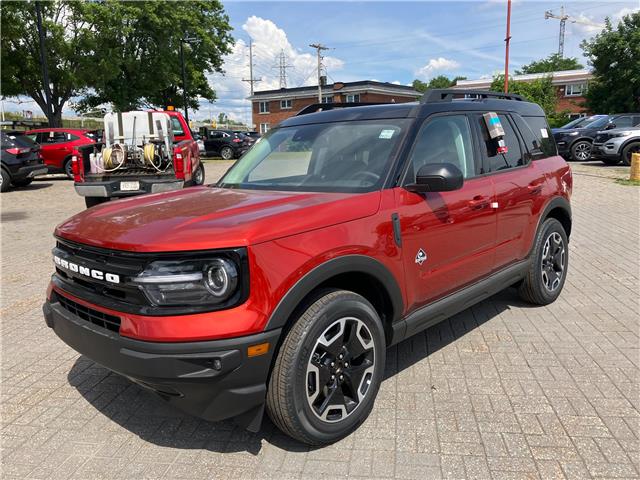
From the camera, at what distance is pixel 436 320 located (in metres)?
3.42

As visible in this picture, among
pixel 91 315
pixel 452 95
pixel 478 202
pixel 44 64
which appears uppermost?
pixel 44 64

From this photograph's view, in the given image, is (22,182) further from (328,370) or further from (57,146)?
(328,370)

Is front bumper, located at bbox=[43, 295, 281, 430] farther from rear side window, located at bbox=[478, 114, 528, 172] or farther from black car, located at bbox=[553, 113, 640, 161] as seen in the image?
black car, located at bbox=[553, 113, 640, 161]

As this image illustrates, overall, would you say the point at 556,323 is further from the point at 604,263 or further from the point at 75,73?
the point at 75,73

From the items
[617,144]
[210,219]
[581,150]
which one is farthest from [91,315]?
[581,150]

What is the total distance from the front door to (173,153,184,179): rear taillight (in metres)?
6.84

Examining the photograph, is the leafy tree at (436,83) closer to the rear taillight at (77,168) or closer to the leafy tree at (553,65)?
the leafy tree at (553,65)

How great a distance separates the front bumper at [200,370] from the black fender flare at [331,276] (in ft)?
0.33

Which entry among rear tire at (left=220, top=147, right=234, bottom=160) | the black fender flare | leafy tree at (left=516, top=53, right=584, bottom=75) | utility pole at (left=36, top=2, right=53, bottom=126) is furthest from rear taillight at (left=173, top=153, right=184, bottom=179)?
leafy tree at (left=516, top=53, right=584, bottom=75)

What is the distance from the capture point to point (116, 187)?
367 inches

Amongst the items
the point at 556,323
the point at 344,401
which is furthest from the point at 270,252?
the point at 556,323

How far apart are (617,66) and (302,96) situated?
3514 centimetres

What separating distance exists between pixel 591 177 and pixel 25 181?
17567 mm

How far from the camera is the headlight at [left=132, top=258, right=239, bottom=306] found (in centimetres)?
231
